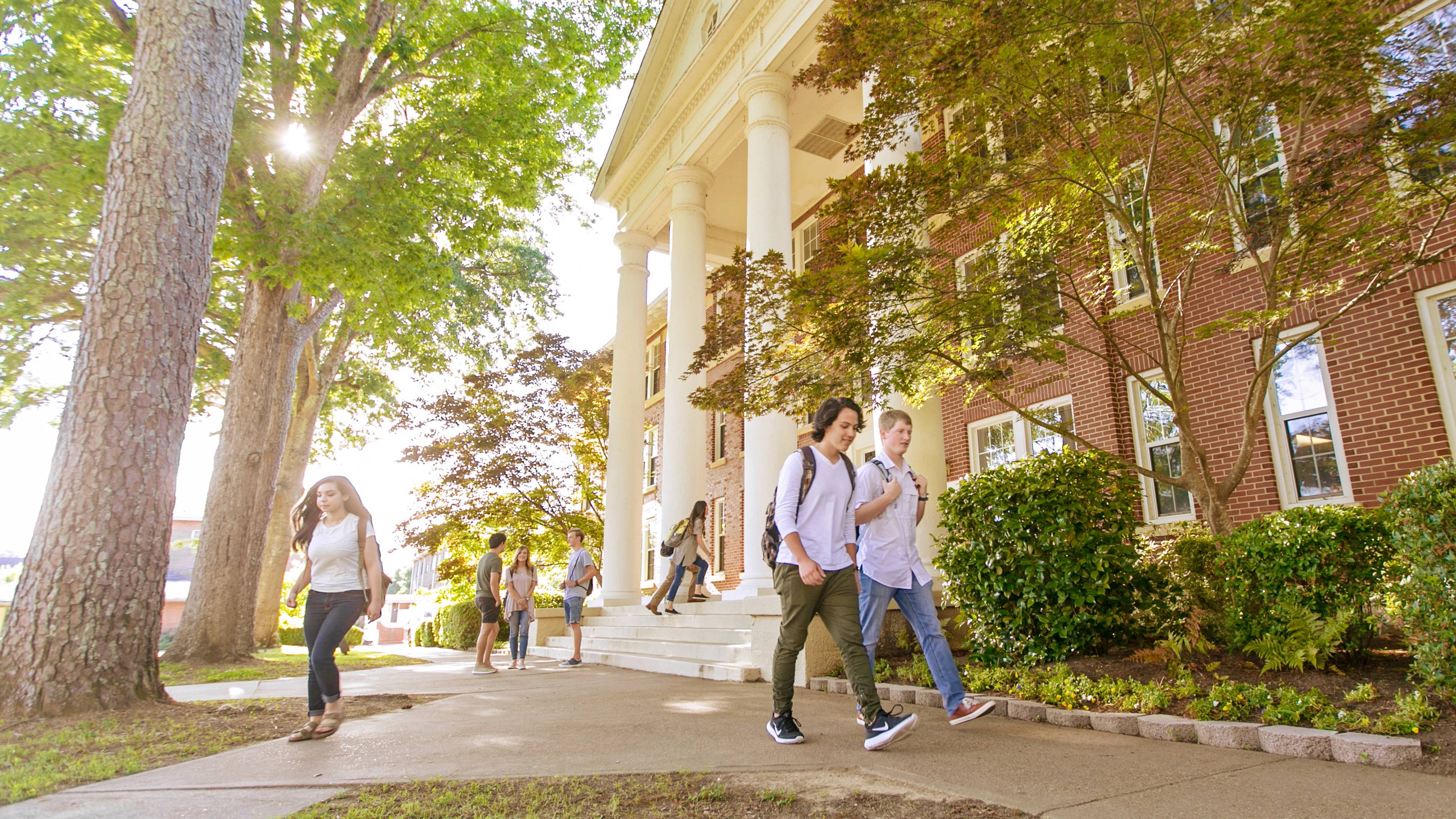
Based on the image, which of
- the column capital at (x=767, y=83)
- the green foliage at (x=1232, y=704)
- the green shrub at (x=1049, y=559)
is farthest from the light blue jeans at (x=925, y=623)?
the column capital at (x=767, y=83)

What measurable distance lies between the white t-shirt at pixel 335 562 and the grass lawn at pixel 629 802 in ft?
6.28

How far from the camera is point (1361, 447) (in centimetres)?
849

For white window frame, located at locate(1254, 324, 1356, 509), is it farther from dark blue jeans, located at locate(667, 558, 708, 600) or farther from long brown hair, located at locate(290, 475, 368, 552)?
long brown hair, located at locate(290, 475, 368, 552)

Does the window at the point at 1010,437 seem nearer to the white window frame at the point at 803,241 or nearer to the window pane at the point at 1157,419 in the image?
the window pane at the point at 1157,419

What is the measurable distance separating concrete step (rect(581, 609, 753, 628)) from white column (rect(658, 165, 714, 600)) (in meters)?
1.12

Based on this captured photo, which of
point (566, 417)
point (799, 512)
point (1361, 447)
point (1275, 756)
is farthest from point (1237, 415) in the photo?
point (566, 417)

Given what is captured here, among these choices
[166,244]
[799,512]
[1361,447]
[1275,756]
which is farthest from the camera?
[1361,447]

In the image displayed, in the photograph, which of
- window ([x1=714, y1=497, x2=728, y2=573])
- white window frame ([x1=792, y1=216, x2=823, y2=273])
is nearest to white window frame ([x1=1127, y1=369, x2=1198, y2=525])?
white window frame ([x1=792, y1=216, x2=823, y2=273])

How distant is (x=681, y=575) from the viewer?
1181 cm

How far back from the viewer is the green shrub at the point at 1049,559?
6012mm

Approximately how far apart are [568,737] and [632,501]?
1144 cm

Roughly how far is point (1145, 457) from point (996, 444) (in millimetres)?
2737

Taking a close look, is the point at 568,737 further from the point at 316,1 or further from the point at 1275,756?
the point at 316,1

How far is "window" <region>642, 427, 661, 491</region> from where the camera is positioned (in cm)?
2641
